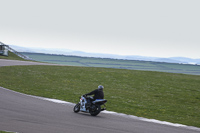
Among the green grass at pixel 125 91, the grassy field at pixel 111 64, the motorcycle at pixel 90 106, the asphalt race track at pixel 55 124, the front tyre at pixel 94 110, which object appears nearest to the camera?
the asphalt race track at pixel 55 124

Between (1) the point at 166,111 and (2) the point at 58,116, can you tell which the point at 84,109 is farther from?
(1) the point at 166,111

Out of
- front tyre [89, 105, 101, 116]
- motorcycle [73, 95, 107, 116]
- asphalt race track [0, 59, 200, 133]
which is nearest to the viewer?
asphalt race track [0, 59, 200, 133]

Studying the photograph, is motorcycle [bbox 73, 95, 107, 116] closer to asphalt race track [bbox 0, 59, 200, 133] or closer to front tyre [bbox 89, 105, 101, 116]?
front tyre [bbox 89, 105, 101, 116]

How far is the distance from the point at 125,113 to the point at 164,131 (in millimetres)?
5501

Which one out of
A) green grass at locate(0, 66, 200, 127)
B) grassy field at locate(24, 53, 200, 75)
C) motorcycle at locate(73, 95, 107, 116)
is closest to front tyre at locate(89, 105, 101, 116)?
motorcycle at locate(73, 95, 107, 116)

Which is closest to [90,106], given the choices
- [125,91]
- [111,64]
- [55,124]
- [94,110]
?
[94,110]

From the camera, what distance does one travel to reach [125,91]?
31.0 metres

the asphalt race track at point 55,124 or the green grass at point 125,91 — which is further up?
the asphalt race track at point 55,124

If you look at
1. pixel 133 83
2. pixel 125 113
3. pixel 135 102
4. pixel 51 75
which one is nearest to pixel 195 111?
pixel 135 102

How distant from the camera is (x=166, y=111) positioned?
73.0 ft

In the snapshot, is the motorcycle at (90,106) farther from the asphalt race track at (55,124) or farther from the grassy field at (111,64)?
the grassy field at (111,64)

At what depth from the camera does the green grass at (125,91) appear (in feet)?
70.9

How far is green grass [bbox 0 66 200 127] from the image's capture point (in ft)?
70.9

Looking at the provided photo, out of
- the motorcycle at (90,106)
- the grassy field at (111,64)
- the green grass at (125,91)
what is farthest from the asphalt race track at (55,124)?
the grassy field at (111,64)
